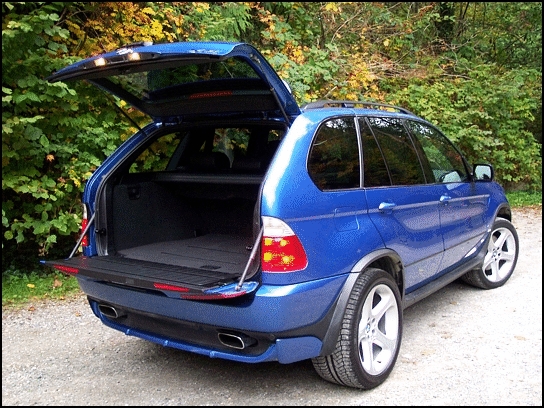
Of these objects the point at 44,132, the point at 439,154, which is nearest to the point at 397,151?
the point at 439,154

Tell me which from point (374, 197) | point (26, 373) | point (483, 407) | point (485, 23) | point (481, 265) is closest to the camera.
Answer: point (483, 407)

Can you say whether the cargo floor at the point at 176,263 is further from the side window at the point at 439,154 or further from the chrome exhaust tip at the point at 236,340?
the side window at the point at 439,154

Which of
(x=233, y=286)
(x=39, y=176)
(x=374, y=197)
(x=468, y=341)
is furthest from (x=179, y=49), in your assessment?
(x=39, y=176)

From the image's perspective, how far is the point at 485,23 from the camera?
14266 mm

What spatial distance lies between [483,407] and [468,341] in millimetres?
1119

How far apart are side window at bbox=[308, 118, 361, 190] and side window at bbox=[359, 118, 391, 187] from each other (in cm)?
9

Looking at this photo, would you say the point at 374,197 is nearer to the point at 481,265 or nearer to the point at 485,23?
the point at 481,265

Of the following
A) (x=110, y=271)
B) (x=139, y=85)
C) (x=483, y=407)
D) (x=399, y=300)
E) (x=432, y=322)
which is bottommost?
(x=432, y=322)

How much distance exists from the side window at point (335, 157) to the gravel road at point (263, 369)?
137 centimetres

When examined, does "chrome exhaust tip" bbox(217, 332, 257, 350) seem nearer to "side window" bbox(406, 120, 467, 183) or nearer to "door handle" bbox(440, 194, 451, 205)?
"door handle" bbox(440, 194, 451, 205)

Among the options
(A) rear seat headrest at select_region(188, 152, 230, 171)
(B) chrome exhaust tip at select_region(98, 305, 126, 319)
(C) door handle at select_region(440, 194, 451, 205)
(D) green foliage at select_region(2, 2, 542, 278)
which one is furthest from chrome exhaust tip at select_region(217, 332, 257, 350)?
(D) green foliage at select_region(2, 2, 542, 278)

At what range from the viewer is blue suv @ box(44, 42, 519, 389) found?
3.01 m

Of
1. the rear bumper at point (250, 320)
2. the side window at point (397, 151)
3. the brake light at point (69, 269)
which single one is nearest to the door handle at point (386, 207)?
the side window at point (397, 151)

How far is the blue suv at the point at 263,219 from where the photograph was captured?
9.86ft
